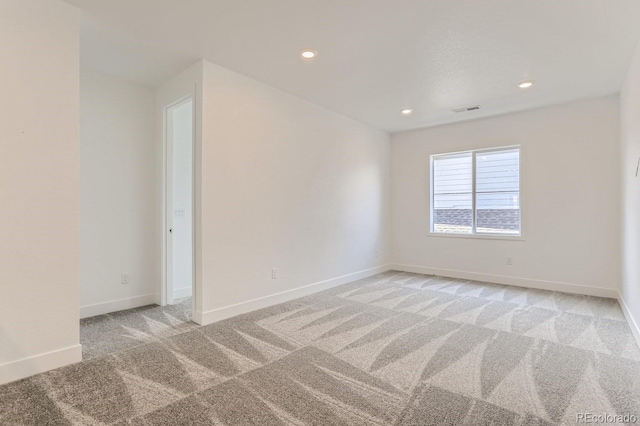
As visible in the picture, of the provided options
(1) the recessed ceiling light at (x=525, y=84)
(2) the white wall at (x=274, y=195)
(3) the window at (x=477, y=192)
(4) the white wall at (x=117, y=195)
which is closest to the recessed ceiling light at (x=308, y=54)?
(2) the white wall at (x=274, y=195)

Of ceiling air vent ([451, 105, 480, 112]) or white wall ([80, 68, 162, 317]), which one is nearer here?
white wall ([80, 68, 162, 317])

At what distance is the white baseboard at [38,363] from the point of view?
2.08 meters

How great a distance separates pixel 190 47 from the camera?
2.95m

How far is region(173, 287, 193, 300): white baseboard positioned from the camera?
4.09 m

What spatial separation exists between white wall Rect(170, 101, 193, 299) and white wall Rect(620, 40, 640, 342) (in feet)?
15.2

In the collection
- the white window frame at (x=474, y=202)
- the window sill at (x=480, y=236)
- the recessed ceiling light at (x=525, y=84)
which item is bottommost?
the window sill at (x=480, y=236)

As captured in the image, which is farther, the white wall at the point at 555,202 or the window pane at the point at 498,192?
the window pane at the point at 498,192

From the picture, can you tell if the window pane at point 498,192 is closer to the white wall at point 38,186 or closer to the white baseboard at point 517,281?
the white baseboard at point 517,281

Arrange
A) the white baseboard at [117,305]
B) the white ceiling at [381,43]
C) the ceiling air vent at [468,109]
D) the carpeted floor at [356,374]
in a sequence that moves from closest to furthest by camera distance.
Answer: the carpeted floor at [356,374]
the white ceiling at [381,43]
the white baseboard at [117,305]
the ceiling air vent at [468,109]

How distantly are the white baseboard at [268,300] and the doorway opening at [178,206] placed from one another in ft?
2.76

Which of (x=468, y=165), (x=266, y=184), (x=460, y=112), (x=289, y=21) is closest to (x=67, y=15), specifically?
(x=289, y=21)

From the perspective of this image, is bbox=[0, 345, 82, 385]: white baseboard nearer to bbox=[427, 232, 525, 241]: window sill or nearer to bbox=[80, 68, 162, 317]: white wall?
bbox=[80, 68, 162, 317]: white wall

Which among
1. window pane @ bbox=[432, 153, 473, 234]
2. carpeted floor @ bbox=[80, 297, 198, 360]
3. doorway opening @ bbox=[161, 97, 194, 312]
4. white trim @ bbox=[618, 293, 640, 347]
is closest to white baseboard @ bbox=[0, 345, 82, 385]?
carpeted floor @ bbox=[80, 297, 198, 360]

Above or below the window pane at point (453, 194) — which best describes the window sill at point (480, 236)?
below
